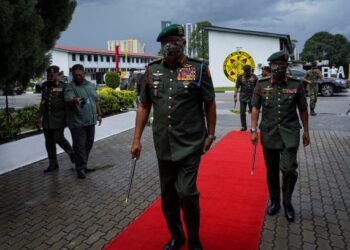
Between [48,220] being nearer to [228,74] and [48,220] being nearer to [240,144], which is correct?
[240,144]

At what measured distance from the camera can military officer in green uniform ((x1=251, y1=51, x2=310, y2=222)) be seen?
4348 millimetres

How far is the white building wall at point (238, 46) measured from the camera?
1299 inches

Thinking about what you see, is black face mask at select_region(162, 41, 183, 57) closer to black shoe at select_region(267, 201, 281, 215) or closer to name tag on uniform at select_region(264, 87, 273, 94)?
name tag on uniform at select_region(264, 87, 273, 94)

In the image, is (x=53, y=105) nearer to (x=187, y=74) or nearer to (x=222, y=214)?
(x=222, y=214)

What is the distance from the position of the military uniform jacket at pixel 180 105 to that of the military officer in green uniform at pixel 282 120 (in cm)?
120

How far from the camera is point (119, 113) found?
39.6 ft

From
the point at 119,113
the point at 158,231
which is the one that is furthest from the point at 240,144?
the point at 158,231

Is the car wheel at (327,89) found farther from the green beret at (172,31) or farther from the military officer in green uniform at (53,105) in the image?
the green beret at (172,31)

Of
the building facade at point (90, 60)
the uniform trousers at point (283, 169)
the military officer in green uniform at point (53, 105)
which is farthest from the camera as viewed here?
the building facade at point (90, 60)

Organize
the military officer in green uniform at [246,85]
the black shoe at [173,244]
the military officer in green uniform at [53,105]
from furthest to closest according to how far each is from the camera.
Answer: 1. the military officer in green uniform at [246,85]
2. the military officer in green uniform at [53,105]
3. the black shoe at [173,244]

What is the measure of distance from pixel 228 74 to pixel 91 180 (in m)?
6.66

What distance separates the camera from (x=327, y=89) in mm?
22594

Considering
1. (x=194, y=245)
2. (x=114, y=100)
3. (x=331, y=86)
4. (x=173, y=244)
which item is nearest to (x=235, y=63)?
(x=114, y=100)

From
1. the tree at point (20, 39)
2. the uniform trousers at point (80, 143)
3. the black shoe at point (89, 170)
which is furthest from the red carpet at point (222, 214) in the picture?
the tree at point (20, 39)
